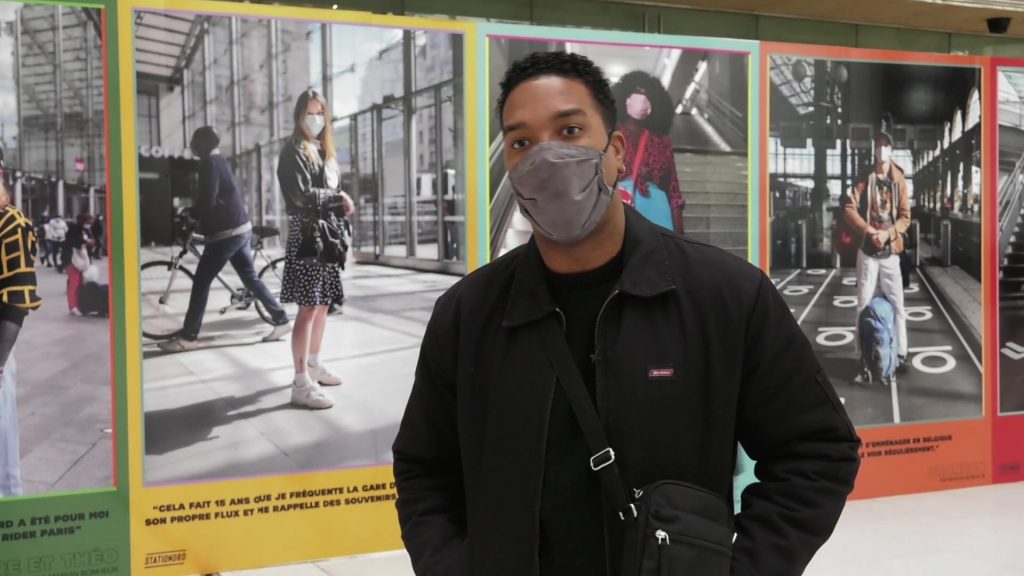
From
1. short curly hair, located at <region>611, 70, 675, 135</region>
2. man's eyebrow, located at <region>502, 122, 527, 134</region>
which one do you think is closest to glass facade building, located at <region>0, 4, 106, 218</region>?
short curly hair, located at <region>611, 70, 675, 135</region>

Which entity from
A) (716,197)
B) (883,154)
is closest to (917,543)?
(716,197)

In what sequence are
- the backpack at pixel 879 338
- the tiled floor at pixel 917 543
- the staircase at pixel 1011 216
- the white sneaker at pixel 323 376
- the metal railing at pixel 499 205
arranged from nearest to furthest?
the tiled floor at pixel 917 543 < the white sneaker at pixel 323 376 < the metal railing at pixel 499 205 < the backpack at pixel 879 338 < the staircase at pixel 1011 216

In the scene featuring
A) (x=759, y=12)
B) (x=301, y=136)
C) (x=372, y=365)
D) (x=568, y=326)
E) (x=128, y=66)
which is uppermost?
(x=759, y=12)

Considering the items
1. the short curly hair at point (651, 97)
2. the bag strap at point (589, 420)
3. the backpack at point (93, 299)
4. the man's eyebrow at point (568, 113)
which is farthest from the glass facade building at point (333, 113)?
the bag strap at point (589, 420)

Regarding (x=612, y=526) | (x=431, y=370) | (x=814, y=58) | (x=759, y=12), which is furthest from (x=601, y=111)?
(x=759, y=12)

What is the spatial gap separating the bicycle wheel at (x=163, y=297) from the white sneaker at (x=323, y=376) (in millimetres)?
607

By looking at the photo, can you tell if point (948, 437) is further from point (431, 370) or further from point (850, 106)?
point (431, 370)

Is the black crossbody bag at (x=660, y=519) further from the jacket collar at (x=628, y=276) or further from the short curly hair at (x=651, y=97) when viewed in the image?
the short curly hair at (x=651, y=97)

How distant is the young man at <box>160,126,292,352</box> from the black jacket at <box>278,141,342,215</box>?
0.21m

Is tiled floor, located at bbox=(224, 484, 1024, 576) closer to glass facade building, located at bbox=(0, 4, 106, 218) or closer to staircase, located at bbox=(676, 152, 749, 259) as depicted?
staircase, located at bbox=(676, 152, 749, 259)

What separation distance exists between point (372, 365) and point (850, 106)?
3051 mm

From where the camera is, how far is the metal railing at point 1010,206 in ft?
16.6

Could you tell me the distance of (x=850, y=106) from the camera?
15.6ft

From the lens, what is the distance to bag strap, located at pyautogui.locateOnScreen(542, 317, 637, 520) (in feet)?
4.04
